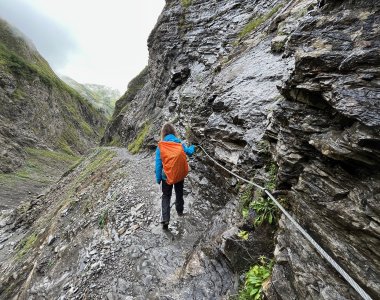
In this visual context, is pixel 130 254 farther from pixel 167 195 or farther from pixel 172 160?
pixel 172 160

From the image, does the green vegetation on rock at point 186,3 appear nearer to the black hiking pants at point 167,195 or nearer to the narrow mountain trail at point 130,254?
the narrow mountain trail at point 130,254

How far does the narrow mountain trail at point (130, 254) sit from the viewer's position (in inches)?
315

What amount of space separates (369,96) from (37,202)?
101 feet

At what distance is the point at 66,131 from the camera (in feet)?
331

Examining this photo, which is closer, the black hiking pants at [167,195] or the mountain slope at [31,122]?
the black hiking pants at [167,195]

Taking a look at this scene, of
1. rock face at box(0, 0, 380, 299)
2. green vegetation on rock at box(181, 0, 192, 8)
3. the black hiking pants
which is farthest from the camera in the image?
green vegetation on rock at box(181, 0, 192, 8)

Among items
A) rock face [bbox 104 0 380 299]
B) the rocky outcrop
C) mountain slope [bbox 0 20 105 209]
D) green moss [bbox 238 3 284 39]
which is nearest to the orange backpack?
rock face [bbox 104 0 380 299]

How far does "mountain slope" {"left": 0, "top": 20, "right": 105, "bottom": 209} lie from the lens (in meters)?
54.4

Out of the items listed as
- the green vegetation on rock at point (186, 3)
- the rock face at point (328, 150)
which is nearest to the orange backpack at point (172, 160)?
the rock face at point (328, 150)

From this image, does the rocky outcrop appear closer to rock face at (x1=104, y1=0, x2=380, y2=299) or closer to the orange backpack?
rock face at (x1=104, y1=0, x2=380, y2=299)

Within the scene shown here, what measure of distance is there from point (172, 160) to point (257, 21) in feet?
51.9

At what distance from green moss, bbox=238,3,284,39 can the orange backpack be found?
14.2 metres

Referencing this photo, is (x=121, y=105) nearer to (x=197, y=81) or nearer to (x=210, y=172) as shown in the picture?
(x=197, y=81)

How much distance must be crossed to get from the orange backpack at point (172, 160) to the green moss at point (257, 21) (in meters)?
14.2
